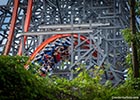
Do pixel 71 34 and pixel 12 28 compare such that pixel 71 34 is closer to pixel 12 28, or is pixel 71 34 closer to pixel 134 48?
pixel 12 28

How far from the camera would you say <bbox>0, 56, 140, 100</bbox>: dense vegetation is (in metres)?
4.42

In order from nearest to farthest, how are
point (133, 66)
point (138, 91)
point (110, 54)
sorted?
1. point (138, 91)
2. point (133, 66)
3. point (110, 54)

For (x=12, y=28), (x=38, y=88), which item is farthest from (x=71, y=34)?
(x=38, y=88)

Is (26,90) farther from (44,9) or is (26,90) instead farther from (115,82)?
(44,9)

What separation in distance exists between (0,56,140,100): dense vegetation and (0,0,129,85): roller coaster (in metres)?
11.2

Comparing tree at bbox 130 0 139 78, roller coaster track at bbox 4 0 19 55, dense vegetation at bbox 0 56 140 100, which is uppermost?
roller coaster track at bbox 4 0 19 55

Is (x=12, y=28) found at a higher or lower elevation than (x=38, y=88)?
higher

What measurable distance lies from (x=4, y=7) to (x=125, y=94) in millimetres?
23458

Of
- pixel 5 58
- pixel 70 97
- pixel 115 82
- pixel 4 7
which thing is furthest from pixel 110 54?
pixel 5 58

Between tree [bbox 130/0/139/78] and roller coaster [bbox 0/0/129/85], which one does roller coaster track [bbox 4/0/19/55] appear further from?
tree [bbox 130/0/139/78]

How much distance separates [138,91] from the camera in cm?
742

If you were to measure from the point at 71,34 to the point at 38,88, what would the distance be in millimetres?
16307

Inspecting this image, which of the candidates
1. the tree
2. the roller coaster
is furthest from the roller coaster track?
the tree

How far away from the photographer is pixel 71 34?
Result: 21.2 meters
